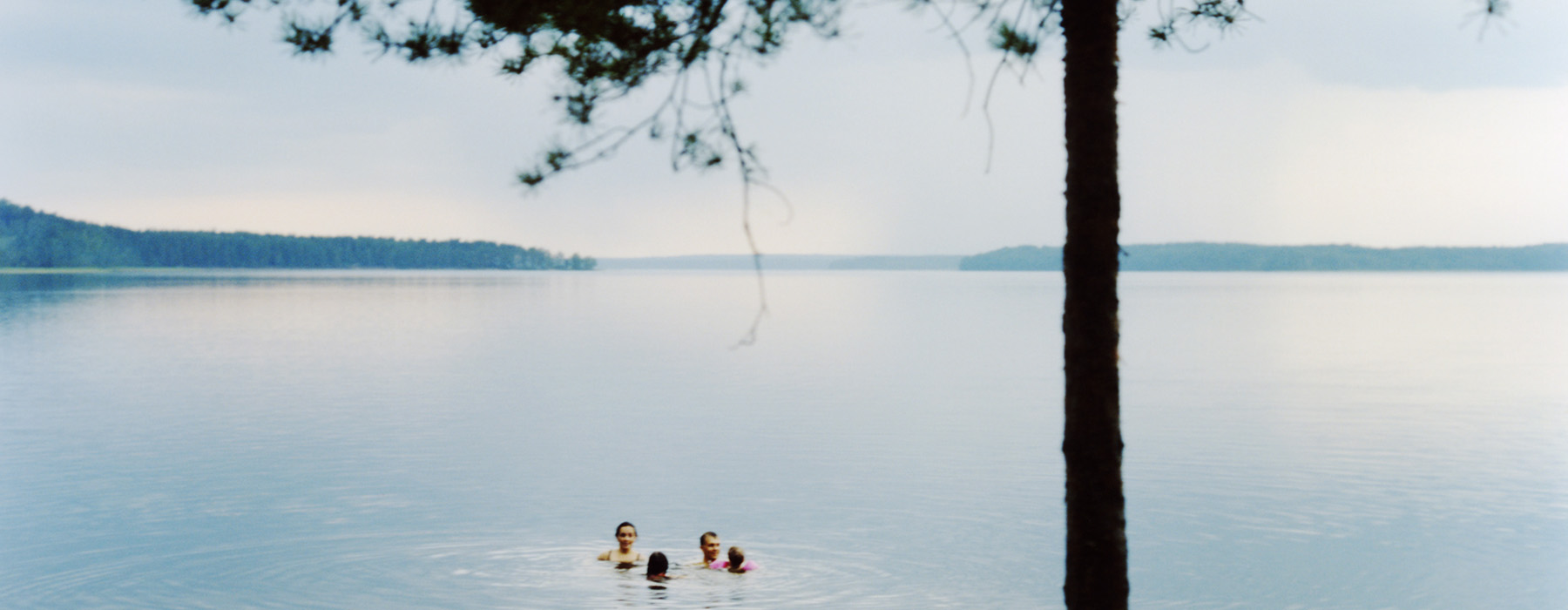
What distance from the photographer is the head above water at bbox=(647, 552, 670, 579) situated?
12.7 metres

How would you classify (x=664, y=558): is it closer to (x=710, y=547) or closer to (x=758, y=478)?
(x=710, y=547)

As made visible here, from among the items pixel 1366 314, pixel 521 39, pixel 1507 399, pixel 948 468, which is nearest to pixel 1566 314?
pixel 1366 314

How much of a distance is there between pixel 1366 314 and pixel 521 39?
63.6 m

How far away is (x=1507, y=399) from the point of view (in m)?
27.2

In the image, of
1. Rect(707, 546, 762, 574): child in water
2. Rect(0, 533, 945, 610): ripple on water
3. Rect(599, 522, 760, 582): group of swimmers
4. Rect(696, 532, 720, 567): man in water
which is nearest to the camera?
Rect(0, 533, 945, 610): ripple on water

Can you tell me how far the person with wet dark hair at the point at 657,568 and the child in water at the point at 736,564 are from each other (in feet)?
1.35

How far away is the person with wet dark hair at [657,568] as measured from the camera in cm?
1270

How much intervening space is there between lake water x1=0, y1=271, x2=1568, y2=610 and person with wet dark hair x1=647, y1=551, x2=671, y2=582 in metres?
0.19

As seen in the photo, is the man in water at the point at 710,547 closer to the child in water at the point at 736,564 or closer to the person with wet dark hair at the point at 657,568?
the child in water at the point at 736,564

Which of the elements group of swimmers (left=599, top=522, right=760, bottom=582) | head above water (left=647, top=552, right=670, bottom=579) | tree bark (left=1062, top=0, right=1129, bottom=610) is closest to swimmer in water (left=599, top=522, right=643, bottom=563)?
group of swimmers (left=599, top=522, right=760, bottom=582)

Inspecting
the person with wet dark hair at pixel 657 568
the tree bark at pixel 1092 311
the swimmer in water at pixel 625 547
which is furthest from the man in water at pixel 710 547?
the tree bark at pixel 1092 311

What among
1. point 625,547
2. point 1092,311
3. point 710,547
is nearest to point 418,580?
point 625,547

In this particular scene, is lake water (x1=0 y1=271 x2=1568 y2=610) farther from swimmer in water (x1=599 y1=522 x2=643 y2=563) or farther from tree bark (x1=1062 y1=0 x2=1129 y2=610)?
tree bark (x1=1062 y1=0 x2=1129 y2=610)

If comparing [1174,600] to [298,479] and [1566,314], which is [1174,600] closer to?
[298,479]
